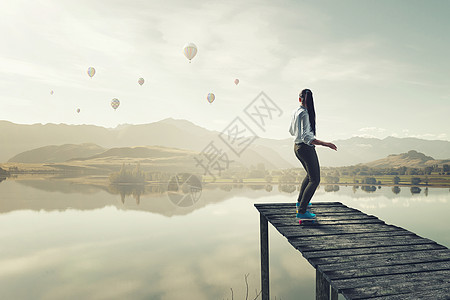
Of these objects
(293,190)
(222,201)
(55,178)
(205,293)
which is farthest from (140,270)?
(55,178)

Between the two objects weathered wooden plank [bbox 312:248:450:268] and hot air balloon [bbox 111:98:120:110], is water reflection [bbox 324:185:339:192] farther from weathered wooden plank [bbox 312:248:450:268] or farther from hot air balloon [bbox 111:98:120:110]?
weathered wooden plank [bbox 312:248:450:268]

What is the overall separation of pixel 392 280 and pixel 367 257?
789mm

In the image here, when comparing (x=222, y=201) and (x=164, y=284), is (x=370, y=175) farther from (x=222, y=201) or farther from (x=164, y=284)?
(x=164, y=284)

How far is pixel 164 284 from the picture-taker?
45.2m

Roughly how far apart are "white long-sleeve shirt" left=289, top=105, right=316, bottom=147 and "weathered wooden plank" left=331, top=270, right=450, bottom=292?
296cm

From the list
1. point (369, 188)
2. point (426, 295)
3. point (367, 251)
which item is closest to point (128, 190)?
point (369, 188)

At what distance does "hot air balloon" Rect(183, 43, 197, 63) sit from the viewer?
163ft

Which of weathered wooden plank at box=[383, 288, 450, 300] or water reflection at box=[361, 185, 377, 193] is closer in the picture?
weathered wooden plank at box=[383, 288, 450, 300]

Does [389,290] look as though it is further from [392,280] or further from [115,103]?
[115,103]

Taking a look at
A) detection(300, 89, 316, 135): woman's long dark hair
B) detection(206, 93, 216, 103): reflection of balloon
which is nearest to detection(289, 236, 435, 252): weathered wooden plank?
detection(300, 89, 316, 135): woman's long dark hair

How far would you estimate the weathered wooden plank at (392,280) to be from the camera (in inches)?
147

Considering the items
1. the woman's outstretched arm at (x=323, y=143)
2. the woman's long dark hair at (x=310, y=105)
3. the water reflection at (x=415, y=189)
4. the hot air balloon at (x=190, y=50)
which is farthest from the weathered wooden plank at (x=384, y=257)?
the water reflection at (x=415, y=189)

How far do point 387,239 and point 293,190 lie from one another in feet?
363

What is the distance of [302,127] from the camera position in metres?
6.30
